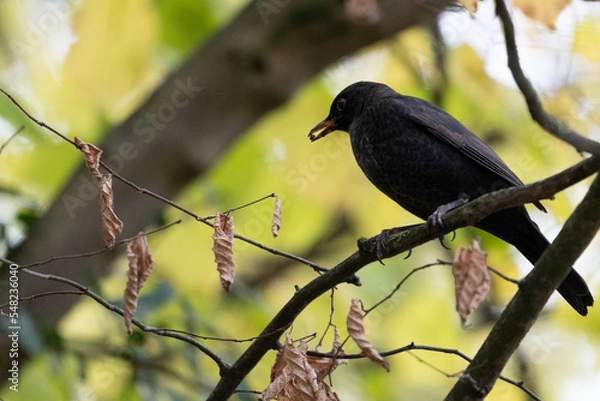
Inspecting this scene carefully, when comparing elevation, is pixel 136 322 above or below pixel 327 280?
below

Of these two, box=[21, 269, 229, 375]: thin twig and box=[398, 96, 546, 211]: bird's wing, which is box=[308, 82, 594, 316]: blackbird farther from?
box=[21, 269, 229, 375]: thin twig

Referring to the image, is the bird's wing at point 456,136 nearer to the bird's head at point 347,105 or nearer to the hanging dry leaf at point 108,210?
the bird's head at point 347,105

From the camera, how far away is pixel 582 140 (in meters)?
2.18

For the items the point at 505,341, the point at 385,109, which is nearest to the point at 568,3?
the point at 505,341

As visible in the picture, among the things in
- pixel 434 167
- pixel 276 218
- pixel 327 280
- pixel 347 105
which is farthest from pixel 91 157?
pixel 347 105

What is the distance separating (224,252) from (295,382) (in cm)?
47

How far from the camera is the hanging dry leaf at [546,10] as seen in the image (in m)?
2.95

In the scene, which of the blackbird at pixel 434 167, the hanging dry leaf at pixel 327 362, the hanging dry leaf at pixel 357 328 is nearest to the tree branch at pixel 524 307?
the hanging dry leaf at pixel 357 328

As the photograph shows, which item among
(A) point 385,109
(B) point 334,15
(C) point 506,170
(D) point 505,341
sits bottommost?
(D) point 505,341

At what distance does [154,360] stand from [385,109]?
2013 millimetres

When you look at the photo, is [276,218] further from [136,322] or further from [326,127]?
[326,127]

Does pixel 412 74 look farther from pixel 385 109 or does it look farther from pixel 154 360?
pixel 154 360

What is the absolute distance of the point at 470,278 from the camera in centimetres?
263

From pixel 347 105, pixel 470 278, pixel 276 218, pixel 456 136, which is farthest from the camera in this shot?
pixel 347 105
